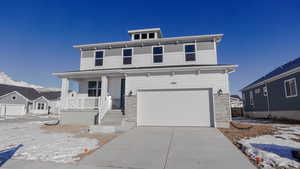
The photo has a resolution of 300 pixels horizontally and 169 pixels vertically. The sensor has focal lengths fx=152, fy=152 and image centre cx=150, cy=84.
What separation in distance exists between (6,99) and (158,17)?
28213 millimetres

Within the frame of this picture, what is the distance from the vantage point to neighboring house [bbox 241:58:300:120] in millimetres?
10961

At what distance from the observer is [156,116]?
369 inches

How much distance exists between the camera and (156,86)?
9609 millimetres

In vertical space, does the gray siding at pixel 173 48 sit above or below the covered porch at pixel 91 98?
above

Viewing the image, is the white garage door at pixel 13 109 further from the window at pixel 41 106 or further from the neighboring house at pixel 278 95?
the neighboring house at pixel 278 95

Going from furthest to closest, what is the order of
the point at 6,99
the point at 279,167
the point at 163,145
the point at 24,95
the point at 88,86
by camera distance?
the point at 24,95 < the point at 6,99 < the point at 88,86 < the point at 163,145 < the point at 279,167

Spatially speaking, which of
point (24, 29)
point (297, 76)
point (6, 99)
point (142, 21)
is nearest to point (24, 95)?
point (6, 99)

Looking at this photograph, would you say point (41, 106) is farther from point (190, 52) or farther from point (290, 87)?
point (290, 87)

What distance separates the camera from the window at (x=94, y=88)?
11.9 m

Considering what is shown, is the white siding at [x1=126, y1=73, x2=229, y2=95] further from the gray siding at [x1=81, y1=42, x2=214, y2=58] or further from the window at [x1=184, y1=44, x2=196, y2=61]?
the gray siding at [x1=81, y1=42, x2=214, y2=58]

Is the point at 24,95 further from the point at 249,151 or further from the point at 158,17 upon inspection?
the point at 249,151

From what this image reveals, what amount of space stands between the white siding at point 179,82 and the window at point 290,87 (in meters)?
6.33

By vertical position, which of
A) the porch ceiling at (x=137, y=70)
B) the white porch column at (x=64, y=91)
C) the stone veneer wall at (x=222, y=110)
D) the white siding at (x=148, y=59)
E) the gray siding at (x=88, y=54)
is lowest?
the stone veneer wall at (x=222, y=110)

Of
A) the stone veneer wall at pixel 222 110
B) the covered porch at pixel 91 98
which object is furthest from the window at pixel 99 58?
the stone veneer wall at pixel 222 110
